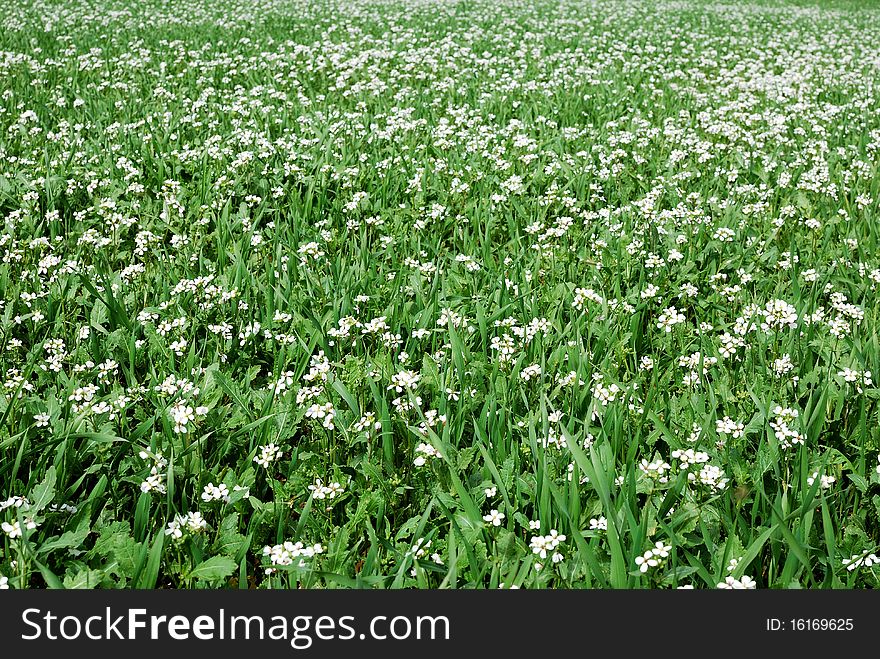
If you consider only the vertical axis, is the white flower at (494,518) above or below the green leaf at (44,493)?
below

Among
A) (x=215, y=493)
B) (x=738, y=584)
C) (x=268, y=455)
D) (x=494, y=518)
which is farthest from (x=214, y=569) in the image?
(x=738, y=584)

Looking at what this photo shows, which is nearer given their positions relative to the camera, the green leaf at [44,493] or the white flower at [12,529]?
the white flower at [12,529]

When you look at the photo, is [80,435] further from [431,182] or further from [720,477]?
[431,182]

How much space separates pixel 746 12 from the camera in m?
20.6

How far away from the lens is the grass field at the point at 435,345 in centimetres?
244

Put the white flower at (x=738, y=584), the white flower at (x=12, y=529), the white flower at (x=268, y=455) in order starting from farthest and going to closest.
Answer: the white flower at (x=268, y=455) < the white flower at (x=12, y=529) < the white flower at (x=738, y=584)

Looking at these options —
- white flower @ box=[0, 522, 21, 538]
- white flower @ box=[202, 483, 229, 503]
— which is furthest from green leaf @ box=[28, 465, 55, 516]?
white flower @ box=[202, 483, 229, 503]

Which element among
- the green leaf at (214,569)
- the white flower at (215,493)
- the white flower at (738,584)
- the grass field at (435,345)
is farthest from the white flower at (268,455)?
the white flower at (738,584)

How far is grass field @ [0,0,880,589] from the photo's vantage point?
244 cm

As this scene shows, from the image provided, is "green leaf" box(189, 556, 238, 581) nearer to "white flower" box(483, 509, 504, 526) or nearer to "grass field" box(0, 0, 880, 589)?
"grass field" box(0, 0, 880, 589)

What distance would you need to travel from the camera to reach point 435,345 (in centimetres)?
365

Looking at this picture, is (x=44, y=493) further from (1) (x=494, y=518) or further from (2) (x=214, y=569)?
(1) (x=494, y=518)

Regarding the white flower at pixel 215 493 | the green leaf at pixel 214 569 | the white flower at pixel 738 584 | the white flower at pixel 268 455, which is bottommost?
the green leaf at pixel 214 569

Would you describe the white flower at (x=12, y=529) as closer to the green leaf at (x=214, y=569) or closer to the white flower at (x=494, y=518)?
the green leaf at (x=214, y=569)
